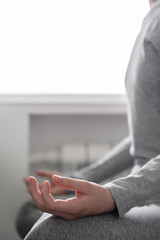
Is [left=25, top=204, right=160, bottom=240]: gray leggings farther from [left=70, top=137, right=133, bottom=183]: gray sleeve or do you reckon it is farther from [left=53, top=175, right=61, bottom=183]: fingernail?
[left=70, top=137, right=133, bottom=183]: gray sleeve

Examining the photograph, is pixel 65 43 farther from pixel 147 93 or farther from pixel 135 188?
pixel 135 188

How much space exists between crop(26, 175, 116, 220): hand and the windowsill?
3.30ft

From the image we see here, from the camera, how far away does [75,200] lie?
0.65 metres

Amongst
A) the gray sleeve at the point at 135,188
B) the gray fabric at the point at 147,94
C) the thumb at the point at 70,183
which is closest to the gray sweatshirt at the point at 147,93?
the gray fabric at the point at 147,94

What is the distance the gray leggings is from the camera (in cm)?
63

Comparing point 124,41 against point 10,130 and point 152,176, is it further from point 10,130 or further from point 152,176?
point 152,176

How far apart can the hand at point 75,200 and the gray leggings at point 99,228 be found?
14mm

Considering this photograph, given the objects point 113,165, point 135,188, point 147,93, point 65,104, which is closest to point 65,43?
point 65,104

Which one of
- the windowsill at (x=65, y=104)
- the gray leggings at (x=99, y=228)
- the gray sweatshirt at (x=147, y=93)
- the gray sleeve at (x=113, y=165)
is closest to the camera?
the gray leggings at (x=99, y=228)

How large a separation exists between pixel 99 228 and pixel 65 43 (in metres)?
1.22

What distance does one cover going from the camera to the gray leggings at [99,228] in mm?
633

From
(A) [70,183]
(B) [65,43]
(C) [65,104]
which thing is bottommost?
(C) [65,104]

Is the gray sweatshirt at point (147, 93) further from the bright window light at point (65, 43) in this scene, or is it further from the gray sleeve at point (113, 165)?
the bright window light at point (65, 43)

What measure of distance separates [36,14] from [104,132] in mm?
620
